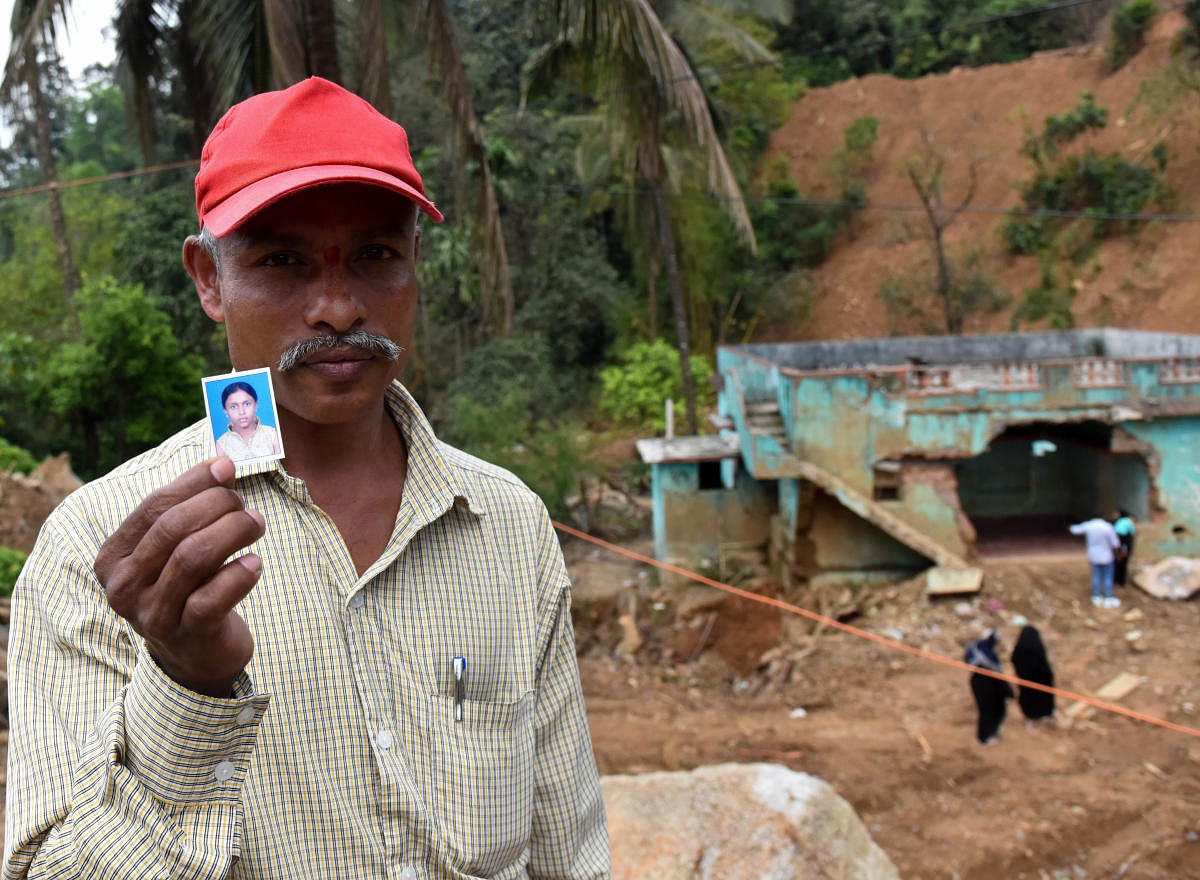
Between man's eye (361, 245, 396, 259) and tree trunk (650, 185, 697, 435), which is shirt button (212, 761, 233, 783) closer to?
man's eye (361, 245, 396, 259)

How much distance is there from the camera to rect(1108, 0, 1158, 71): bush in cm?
3027

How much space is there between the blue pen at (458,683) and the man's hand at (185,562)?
1.48 ft

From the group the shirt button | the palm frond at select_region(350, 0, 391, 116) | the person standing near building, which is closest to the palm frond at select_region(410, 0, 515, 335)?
the palm frond at select_region(350, 0, 391, 116)

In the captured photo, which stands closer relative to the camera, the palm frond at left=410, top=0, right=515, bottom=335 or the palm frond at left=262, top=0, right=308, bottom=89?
the palm frond at left=262, top=0, right=308, bottom=89

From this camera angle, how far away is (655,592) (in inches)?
559

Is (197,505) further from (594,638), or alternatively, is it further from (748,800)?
(594,638)

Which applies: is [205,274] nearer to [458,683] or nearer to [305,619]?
[305,619]

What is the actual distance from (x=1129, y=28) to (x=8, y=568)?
32908mm

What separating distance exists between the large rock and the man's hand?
3.71 m

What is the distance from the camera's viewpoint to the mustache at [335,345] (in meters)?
1.38

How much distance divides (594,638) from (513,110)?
14545 millimetres

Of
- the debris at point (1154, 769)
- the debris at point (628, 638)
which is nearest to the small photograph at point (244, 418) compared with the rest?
the debris at point (1154, 769)

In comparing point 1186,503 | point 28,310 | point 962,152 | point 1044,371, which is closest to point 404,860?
point 1044,371

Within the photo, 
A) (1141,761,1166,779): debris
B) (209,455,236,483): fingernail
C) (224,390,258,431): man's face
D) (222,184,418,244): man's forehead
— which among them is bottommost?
(1141,761,1166,779): debris
